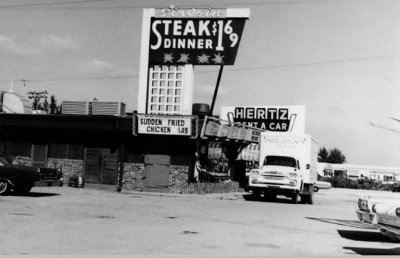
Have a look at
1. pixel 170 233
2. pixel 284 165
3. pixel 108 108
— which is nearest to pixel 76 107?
pixel 108 108

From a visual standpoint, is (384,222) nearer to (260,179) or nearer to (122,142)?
(260,179)

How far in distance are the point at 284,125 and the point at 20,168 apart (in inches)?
1502

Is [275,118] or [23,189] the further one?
[275,118]

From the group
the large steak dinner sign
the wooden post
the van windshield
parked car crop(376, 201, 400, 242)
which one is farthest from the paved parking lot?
the large steak dinner sign

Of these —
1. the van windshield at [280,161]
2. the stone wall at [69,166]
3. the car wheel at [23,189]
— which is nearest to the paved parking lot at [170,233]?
the car wheel at [23,189]

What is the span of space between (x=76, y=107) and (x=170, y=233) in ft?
62.1

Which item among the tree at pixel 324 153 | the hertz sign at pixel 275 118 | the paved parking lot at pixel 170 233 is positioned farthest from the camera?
the tree at pixel 324 153

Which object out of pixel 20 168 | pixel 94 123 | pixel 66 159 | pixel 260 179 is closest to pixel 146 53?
pixel 94 123

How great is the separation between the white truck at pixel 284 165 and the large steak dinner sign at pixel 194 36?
18.1ft

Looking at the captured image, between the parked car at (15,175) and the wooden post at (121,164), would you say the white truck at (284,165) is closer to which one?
the wooden post at (121,164)

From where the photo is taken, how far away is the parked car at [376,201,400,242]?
1012cm

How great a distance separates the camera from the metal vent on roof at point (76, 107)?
93.0 feet

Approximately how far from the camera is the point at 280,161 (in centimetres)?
2488

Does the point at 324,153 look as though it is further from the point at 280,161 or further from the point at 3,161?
the point at 3,161
